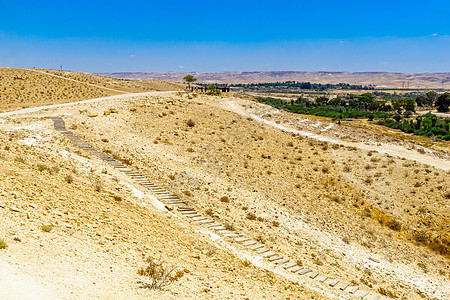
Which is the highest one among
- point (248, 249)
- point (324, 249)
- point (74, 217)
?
→ point (74, 217)

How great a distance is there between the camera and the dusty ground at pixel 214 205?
8281mm

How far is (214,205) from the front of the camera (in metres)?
16.7

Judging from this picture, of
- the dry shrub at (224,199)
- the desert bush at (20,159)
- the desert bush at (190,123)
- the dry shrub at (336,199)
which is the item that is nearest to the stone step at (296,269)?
the dry shrub at (224,199)

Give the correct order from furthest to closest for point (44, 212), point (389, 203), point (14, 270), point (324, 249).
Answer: point (389, 203)
point (324, 249)
point (44, 212)
point (14, 270)

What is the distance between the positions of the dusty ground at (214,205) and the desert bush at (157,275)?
0.20 meters

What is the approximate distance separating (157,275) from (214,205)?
8.98 m

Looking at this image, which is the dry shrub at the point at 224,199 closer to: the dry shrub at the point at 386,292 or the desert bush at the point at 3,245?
the dry shrub at the point at 386,292

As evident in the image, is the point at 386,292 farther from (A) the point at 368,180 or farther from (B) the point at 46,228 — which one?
(A) the point at 368,180

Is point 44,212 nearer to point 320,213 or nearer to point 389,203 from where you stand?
point 320,213

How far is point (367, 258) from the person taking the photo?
599 inches

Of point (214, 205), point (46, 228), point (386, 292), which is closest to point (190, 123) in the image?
point (214, 205)

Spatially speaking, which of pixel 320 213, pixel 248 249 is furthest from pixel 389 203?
pixel 248 249

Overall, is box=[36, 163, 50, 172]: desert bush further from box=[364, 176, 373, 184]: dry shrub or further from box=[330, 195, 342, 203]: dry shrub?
box=[364, 176, 373, 184]: dry shrub

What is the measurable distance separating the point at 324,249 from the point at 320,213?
15.1 ft
